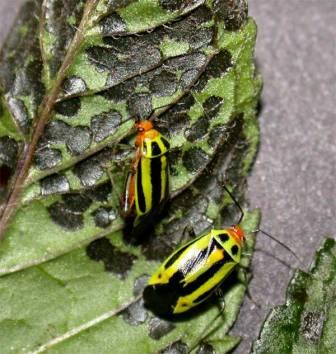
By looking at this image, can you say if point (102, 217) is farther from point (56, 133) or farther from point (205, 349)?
point (205, 349)

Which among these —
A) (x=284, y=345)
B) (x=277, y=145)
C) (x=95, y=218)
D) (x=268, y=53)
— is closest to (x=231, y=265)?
(x=284, y=345)

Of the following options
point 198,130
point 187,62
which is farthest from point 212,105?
point 187,62

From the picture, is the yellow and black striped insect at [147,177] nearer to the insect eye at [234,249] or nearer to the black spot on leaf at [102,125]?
the black spot on leaf at [102,125]

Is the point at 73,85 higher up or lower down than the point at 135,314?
higher up

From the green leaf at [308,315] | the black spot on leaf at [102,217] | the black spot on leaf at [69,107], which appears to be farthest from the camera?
the black spot on leaf at [102,217]

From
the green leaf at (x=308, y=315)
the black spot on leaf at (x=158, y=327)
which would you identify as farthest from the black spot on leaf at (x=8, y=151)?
the green leaf at (x=308, y=315)

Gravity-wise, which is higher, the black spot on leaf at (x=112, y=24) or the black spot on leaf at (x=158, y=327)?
the black spot on leaf at (x=112, y=24)
